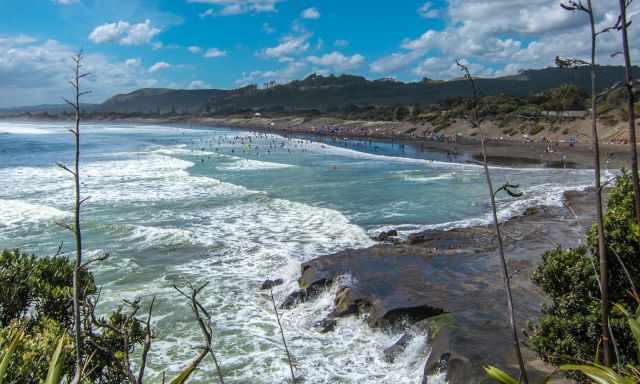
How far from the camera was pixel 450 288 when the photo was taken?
13.4m

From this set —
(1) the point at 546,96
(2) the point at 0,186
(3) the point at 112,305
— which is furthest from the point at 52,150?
(1) the point at 546,96

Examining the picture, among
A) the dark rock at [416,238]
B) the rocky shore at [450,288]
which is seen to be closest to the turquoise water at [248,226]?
the rocky shore at [450,288]

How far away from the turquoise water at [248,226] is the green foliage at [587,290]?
9.85 feet

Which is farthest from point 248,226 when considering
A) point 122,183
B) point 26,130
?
point 26,130

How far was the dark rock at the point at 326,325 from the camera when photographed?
12.0 metres

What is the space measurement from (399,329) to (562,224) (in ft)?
→ 39.6

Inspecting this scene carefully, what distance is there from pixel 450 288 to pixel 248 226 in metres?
11.3

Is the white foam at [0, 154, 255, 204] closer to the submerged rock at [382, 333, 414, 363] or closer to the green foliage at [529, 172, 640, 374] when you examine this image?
the submerged rock at [382, 333, 414, 363]

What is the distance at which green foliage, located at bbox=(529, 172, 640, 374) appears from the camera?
23.2 feet

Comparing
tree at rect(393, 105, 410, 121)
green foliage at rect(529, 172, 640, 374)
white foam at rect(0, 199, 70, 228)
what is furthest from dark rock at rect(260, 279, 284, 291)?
tree at rect(393, 105, 410, 121)

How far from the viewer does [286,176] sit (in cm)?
3881

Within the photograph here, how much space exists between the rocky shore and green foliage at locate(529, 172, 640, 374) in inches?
30.6

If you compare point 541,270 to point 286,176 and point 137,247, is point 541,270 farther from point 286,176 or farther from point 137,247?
point 286,176

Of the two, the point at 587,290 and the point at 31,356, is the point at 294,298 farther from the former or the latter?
the point at 31,356
